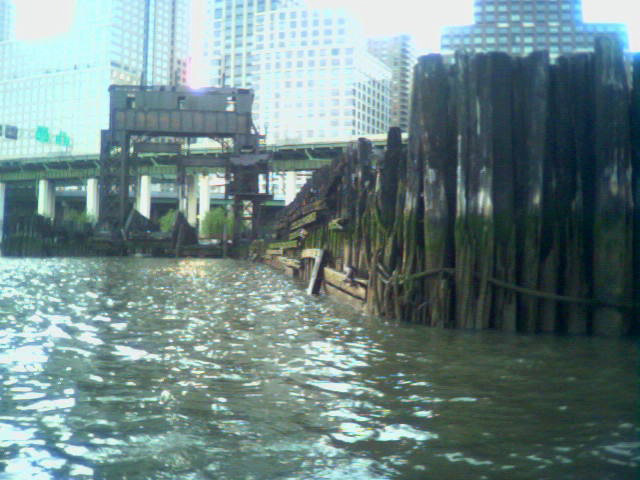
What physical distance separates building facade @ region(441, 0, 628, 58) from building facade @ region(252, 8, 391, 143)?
29814mm

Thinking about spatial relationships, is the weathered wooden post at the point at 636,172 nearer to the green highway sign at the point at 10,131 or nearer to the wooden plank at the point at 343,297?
the wooden plank at the point at 343,297

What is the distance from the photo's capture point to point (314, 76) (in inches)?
7274

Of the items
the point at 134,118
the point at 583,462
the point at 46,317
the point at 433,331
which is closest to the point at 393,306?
the point at 433,331

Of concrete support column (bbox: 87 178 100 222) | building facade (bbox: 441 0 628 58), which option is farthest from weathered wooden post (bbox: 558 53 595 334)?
building facade (bbox: 441 0 628 58)

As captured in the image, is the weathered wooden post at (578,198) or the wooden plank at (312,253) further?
the wooden plank at (312,253)

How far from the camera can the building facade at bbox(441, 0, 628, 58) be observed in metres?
188

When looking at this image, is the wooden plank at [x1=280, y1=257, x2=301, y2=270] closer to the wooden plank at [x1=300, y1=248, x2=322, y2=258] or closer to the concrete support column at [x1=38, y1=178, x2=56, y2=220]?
the wooden plank at [x1=300, y1=248, x2=322, y2=258]

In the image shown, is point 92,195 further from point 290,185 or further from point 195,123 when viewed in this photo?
point 195,123

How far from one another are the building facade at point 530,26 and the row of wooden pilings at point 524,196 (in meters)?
190

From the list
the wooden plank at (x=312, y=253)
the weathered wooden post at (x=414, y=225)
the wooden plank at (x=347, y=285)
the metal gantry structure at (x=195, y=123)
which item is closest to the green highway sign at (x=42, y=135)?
the metal gantry structure at (x=195, y=123)

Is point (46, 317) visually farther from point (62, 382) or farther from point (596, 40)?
point (596, 40)

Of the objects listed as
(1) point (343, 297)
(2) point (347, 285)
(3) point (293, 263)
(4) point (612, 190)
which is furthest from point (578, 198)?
(3) point (293, 263)

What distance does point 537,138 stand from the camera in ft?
28.6

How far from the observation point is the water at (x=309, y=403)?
366 cm
